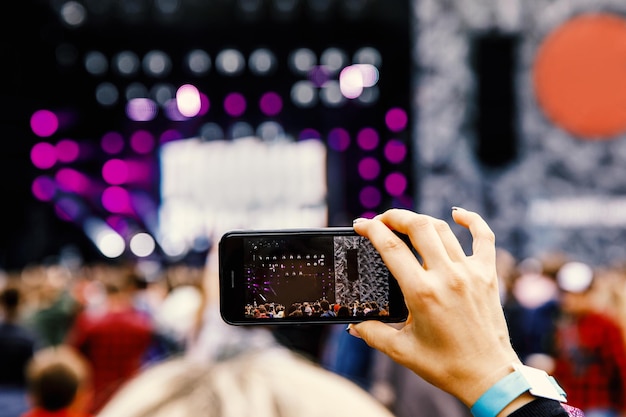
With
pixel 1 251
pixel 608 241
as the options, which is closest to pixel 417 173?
pixel 608 241

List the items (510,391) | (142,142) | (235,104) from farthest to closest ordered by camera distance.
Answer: (142,142), (235,104), (510,391)

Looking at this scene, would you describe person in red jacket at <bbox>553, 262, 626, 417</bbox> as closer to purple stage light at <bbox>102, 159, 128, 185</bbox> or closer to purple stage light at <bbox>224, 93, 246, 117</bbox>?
purple stage light at <bbox>224, 93, 246, 117</bbox>

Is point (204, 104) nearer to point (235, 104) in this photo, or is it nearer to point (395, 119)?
point (235, 104)

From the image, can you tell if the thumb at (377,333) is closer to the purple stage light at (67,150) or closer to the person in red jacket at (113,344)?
the person in red jacket at (113,344)

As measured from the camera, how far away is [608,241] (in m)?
10.6

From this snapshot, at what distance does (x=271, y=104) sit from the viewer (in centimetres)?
1590

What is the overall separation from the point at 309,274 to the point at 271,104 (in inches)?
601

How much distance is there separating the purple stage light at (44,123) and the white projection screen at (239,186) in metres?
3.06

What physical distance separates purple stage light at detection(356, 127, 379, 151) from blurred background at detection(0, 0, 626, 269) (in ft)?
0.11

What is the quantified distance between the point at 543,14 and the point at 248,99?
23.0 feet

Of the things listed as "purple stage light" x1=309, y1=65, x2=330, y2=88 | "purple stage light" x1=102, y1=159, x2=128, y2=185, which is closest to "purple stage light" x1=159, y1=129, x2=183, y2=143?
"purple stage light" x1=102, y1=159, x2=128, y2=185

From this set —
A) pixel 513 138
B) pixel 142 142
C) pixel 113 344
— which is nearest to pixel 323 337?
pixel 113 344

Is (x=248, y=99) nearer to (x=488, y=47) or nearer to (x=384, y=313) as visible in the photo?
(x=488, y=47)

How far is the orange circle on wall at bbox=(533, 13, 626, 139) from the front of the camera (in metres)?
10.6
